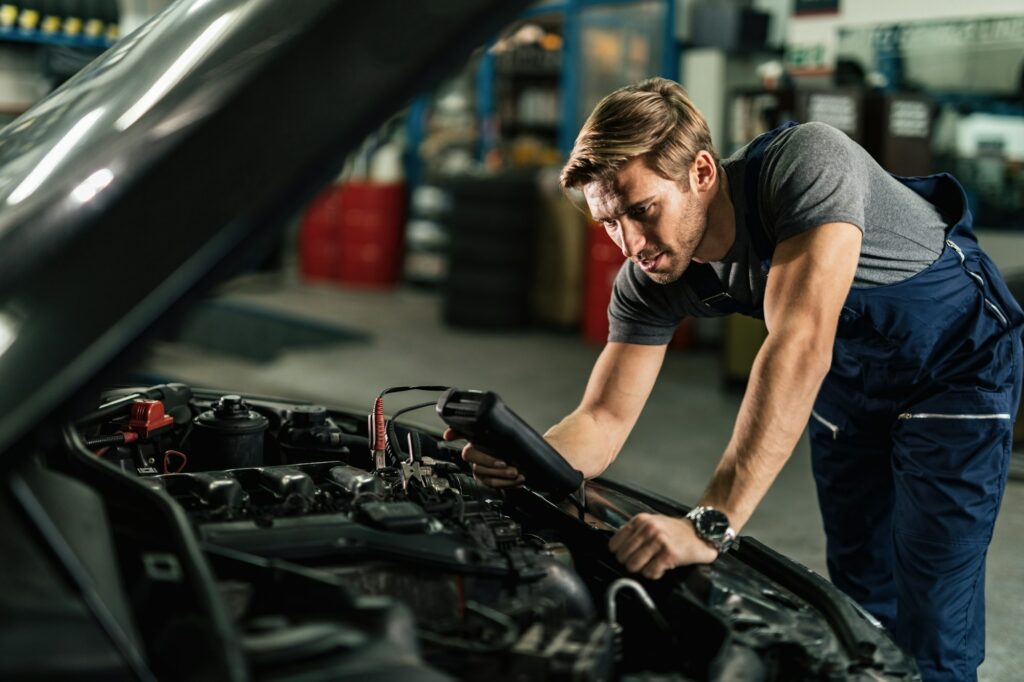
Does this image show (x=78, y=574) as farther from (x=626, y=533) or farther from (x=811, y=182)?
(x=811, y=182)

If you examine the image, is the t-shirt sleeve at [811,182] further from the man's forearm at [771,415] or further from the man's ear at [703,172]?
the man's forearm at [771,415]

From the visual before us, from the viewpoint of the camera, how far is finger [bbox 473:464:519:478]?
171cm

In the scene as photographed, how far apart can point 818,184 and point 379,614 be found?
1.03m

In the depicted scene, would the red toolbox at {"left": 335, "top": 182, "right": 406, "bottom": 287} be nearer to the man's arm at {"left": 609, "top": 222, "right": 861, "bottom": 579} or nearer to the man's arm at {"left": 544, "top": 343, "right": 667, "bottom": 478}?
the man's arm at {"left": 544, "top": 343, "right": 667, "bottom": 478}

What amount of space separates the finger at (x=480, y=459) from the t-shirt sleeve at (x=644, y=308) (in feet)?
1.48

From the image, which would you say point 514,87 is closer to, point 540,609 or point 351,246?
point 351,246

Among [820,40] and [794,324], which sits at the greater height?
[820,40]

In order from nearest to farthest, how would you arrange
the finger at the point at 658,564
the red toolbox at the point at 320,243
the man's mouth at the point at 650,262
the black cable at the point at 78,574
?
1. the black cable at the point at 78,574
2. the finger at the point at 658,564
3. the man's mouth at the point at 650,262
4. the red toolbox at the point at 320,243

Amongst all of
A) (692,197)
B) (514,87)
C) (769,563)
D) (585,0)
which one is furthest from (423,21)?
(514,87)

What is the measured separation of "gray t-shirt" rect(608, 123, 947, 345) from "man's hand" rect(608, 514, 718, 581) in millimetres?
543

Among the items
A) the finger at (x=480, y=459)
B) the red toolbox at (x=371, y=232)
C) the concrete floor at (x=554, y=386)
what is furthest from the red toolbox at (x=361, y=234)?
the finger at (x=480, y=459)

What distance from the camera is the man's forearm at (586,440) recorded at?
1.93 metres

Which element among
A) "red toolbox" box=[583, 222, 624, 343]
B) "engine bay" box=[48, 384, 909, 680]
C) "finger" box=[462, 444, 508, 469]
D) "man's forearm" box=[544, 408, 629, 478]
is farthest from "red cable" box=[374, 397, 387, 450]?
"red toolbox" box=[583, 222, 624, 343]

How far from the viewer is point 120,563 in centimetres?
114
